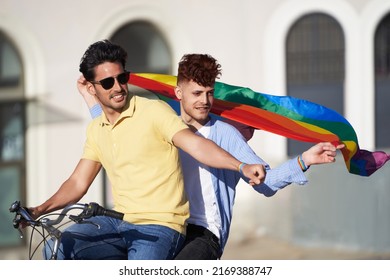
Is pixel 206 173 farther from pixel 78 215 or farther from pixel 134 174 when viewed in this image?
pixel 78 215

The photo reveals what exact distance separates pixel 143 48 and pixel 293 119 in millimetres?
5650

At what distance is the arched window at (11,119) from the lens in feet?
35.2

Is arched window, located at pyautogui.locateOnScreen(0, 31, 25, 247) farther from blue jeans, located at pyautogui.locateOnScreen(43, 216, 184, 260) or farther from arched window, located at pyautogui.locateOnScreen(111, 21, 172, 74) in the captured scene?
blue jeans, located at pyautogui.locateOnScreen(43, 216, 184, 260)

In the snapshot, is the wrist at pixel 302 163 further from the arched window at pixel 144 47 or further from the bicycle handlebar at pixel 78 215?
the arched window at pixel 144 47

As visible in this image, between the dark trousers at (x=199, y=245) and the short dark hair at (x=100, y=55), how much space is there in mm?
728

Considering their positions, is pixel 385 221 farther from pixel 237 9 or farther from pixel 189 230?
pixel 189 230

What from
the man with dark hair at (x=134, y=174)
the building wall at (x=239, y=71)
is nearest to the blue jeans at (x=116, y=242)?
the man with dark hair at (x=134, y=174)

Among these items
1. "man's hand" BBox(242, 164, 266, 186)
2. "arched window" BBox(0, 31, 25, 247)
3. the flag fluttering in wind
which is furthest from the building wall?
"man's hand" BBox(242, 164, 266, 186)

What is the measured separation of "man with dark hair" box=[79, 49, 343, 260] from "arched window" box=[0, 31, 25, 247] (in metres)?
Answer: 6.20

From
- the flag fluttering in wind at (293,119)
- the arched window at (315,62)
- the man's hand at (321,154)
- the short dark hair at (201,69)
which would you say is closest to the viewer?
the man's hand at (321,154)

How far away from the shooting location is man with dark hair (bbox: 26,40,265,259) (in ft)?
14.4

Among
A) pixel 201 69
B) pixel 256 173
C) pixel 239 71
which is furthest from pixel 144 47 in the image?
pixel 256 173
